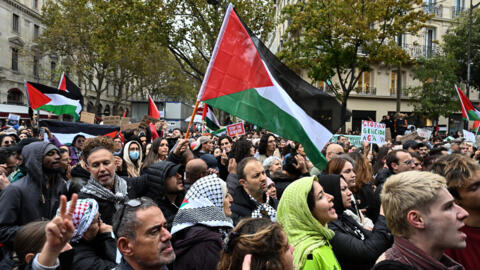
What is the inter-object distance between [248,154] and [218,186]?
2.57 meters

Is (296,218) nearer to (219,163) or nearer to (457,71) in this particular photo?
(219,163)

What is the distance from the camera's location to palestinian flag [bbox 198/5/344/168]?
4887mm

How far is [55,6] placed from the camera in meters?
32.8

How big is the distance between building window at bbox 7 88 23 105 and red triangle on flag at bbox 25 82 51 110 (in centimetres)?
3274

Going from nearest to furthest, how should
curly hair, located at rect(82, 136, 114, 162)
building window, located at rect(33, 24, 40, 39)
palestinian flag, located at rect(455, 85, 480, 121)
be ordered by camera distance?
curly hair, located at rect(82, 136, 114, 162) → palestinian flag, located at rect(455, 85, 480, 121) → building window, located at rect(33, 24, 40, 39)

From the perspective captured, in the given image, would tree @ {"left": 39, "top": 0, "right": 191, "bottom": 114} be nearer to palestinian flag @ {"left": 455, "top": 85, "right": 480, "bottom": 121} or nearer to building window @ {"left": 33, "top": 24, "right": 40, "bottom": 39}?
building window @ {"left": 33, "top": 24, "right": 40, "bottom": 39}

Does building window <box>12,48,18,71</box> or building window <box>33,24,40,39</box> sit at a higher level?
building window <box>33,24,40,39</box>

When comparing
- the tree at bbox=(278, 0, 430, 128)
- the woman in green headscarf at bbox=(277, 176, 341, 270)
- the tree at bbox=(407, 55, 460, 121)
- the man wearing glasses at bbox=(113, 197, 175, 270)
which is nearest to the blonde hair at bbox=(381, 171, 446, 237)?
the woman in green headscarf at bbox=(277, 176, 341, 270)

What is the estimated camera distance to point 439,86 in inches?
1030

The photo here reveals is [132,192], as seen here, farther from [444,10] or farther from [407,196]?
[444,10]

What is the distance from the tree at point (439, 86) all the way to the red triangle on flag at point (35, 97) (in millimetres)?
22969

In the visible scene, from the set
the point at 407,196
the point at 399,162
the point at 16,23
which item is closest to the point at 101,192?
the point at 407,196

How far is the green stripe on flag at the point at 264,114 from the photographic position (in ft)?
16.1

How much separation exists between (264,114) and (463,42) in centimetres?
3024
